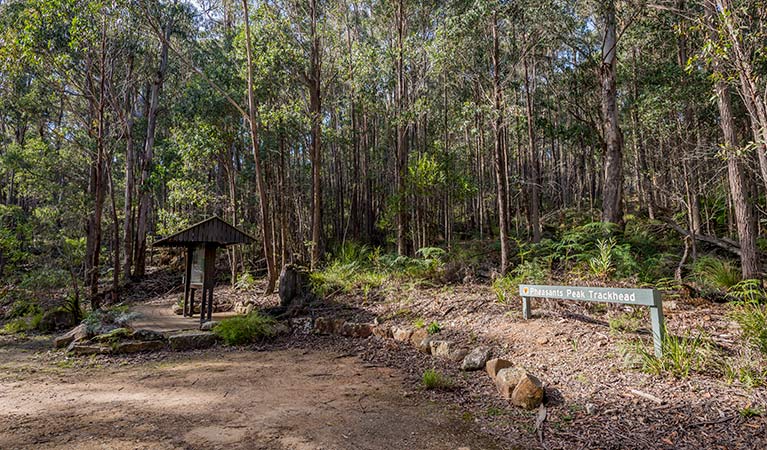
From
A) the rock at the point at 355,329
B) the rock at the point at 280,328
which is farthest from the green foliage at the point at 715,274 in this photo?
the rock at the point at 280,328

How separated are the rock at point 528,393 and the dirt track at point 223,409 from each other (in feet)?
1.80

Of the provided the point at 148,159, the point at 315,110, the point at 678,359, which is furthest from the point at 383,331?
the point at 148,159

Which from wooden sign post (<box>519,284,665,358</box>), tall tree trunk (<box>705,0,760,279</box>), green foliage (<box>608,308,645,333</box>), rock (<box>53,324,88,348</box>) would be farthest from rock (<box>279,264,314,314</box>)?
tall tree trunk (<box>705,0,760,279</box>)

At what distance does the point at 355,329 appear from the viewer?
23.5 ft

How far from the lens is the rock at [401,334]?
6.22 m

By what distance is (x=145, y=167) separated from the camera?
16.0 meters

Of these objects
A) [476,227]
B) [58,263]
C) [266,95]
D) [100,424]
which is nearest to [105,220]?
[58,263]

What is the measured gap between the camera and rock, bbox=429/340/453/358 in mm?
5348

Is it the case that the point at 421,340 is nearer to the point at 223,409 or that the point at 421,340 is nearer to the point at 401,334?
the point at 401,334

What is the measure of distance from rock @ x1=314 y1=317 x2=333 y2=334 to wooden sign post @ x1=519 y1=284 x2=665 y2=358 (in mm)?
3751

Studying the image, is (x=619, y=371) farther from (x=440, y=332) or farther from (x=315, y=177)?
(x=315, y=177)

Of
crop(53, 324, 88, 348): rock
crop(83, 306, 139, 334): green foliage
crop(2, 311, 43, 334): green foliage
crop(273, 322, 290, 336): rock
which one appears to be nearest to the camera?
crop(53, 324, 88, 348): rock

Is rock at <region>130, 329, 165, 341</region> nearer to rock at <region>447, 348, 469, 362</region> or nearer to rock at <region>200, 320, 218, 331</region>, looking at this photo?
rock at <region>200, 320, 218, 331</region>

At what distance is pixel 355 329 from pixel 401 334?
116 centimetres
